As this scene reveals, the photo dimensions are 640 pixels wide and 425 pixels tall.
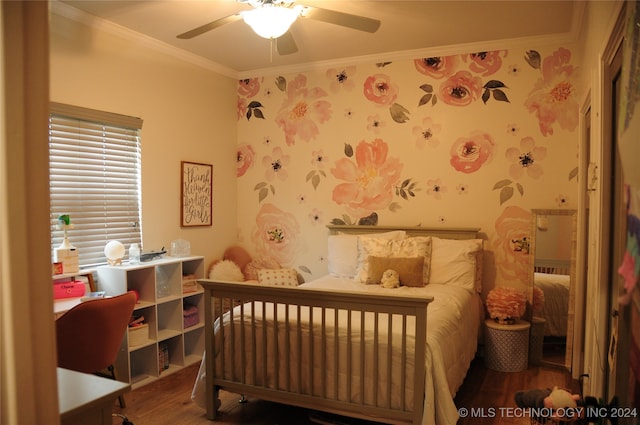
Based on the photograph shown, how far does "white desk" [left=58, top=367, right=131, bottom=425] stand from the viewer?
98cm

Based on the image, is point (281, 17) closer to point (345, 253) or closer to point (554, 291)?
point (345, 253)

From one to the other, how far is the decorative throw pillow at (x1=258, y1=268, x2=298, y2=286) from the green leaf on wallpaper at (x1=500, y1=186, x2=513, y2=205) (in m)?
2.03

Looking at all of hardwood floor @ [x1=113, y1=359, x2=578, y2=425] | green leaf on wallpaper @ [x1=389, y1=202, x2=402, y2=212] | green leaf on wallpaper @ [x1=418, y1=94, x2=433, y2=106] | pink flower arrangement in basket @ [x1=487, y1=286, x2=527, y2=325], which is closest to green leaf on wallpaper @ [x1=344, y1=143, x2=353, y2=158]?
green leaf on wallpaper @ [x1=389, y1=202, x2=402, y2=212]

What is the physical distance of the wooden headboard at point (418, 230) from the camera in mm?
3666

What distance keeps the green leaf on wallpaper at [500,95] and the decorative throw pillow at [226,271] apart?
9.20 ft

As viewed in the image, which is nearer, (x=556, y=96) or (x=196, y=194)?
(x=556, y=96)

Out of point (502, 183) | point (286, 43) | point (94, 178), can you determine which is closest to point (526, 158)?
point (502, 183)

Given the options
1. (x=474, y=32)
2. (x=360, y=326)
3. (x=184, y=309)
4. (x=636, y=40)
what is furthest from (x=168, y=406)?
(x=474, y=32)

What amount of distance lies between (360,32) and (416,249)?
1.77m

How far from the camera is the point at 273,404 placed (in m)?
2.84

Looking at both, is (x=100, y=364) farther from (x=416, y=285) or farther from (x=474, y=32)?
(x=474, y=32)

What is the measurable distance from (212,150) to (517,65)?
112 inches

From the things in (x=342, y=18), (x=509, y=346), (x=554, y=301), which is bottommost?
(x=509, y=346)

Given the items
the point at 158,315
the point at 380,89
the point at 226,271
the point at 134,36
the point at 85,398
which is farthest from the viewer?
the point at 226,271
